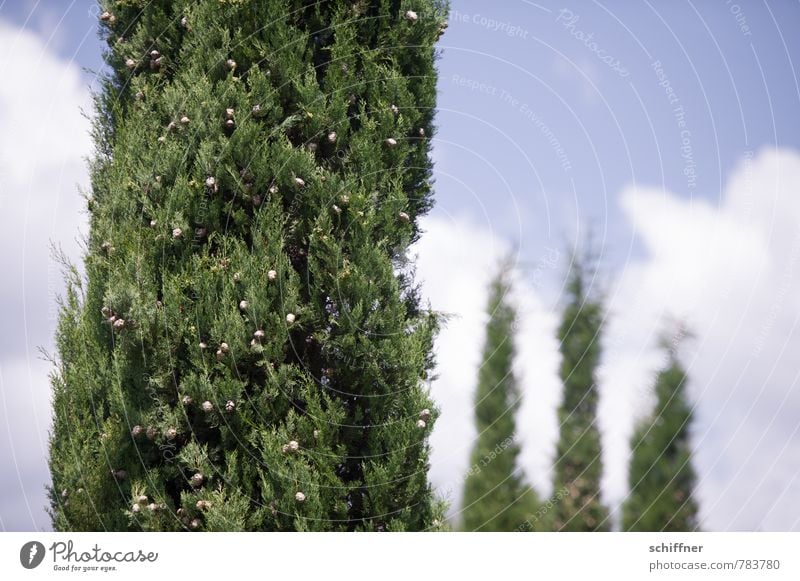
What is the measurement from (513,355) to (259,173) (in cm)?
531

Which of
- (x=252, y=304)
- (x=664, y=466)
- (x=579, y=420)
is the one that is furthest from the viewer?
(x=579, y=420)

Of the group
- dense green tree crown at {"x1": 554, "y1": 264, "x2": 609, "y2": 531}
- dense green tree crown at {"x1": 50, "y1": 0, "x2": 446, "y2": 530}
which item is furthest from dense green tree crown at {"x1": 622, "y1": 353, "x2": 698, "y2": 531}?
dense green tree crown at {"x1": 50, "y1": 0, "x2": 446, "y2": 530}

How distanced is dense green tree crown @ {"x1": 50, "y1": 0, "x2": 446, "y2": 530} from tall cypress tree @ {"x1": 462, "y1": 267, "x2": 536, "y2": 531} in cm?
370

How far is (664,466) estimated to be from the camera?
28.0ft

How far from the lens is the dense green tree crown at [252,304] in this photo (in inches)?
255

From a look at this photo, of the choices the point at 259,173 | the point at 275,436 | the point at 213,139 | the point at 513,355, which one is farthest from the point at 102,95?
the point at 513,355

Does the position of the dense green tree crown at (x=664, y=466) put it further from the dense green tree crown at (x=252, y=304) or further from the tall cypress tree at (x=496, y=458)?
the dense green tree crown at (x=252, y=304)

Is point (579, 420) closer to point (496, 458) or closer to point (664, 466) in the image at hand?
point (664, 466)

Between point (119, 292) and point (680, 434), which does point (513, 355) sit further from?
point (119, 292)
